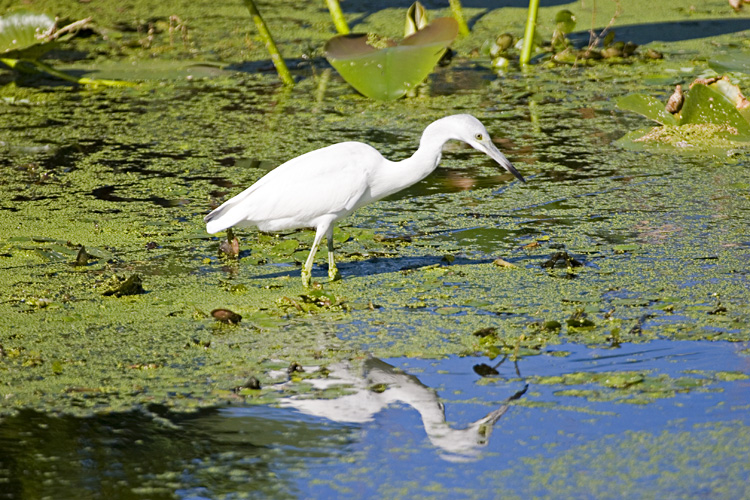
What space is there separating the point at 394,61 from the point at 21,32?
2678 mm

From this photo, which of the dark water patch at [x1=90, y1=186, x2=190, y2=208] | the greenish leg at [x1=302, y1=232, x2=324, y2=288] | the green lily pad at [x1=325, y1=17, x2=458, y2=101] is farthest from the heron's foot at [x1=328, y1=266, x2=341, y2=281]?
the green lily pad at [x1=325, y1=17, x2=458, y2=101]

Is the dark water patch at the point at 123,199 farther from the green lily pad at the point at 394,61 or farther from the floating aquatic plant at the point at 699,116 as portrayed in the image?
the floating aquatic plant at the point at 699,116

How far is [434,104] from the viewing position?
6266 millimetres

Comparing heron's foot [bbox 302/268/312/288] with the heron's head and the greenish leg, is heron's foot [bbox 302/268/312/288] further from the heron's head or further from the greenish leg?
the heron's head

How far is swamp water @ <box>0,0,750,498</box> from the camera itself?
2.28m

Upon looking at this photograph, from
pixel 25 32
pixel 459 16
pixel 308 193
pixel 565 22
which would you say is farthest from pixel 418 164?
pixel 459 16

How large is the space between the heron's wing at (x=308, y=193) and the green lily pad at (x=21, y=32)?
3.54 metres

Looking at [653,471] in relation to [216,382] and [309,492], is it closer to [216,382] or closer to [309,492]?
Result: [309,492]

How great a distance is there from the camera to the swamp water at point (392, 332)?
2275 millimetres

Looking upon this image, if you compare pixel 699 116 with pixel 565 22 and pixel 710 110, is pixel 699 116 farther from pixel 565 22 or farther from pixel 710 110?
pixel 565 22

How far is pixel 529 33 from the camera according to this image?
6.82m

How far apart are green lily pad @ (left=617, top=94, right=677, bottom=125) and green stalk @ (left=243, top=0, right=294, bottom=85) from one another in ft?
8.26

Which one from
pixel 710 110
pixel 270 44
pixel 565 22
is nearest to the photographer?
pixel 710 110

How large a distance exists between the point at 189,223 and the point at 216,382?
1.70 m
